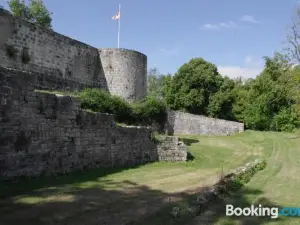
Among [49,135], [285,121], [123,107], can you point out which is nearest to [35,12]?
[123,107]

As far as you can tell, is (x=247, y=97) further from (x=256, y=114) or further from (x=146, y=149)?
(x=146, y=149)

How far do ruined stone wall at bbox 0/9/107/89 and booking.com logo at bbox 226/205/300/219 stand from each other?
12369 mm

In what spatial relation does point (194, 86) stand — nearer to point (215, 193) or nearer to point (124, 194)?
point (124, 194)

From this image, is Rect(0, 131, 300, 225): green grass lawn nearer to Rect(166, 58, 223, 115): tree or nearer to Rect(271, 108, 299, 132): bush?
Rect(166, 58, 223, 115): tree

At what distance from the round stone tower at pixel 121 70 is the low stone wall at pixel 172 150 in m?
9.07

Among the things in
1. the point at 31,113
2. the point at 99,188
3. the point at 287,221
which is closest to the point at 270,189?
the point at 287,221

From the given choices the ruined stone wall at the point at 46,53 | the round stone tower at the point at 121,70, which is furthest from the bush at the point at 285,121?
the ruined stone wall at the point at 46,53

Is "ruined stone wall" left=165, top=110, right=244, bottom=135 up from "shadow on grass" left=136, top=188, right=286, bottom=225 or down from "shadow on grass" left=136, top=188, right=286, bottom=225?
up

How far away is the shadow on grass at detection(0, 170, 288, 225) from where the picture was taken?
19.0 ft

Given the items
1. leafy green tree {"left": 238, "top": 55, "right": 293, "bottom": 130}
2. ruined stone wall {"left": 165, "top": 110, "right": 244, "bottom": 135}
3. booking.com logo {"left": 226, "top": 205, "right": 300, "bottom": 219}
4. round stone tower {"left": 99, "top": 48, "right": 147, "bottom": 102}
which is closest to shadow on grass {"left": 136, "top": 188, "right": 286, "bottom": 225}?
booking.com logo {"left": 226, "top": 205, "right": 300, "bottom": 219}

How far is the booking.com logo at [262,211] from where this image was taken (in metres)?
6.21

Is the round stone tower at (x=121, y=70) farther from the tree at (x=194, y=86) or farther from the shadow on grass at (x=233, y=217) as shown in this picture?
the shadow on grass at (x=233, y=217)

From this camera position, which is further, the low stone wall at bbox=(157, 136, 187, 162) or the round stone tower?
the round stone tower

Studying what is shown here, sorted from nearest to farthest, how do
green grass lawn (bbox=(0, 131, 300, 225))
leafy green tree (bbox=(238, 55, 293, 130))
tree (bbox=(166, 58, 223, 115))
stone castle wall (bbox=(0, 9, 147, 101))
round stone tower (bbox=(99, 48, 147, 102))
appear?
1. green grass lawn (bbox=(0, 131, 300, 225))
2. stone castle wall (bbox=(0, 9, 147, 101))
3. round stone tower (bbox=(99, 48, 147, 102))
4. leafy green tree (bbox=(238, 55, 293, 130))
5. tree (bbox=(166, 58, 223, 115))
